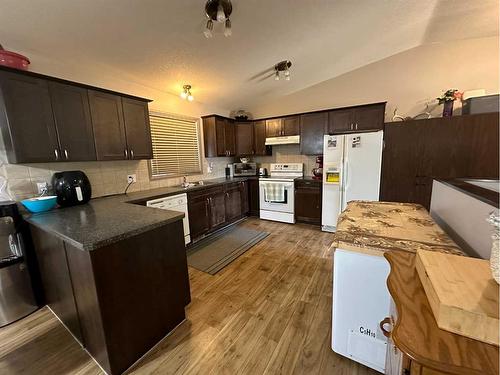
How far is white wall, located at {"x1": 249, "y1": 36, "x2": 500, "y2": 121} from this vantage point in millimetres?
2895

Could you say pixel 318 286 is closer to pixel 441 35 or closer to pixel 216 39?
pixel 216 39

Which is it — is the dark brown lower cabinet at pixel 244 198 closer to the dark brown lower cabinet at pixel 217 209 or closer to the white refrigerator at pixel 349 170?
the dark brown lower cabinet at pixel 217 209

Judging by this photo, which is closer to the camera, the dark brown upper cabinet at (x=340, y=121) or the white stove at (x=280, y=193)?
the dark brown upper cabinet at (x=340, y=121)

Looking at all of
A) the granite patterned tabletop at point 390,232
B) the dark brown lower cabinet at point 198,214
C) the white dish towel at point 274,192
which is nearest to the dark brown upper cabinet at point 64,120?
the dark brown lower cabinet at point 198,214

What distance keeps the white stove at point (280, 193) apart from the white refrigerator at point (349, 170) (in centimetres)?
64

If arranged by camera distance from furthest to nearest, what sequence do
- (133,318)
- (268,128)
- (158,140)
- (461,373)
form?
(268,128) → (158,140) → (133,318) → (461,373)

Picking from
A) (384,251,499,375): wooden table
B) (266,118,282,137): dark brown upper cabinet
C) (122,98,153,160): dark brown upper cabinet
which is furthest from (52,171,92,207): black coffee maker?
(266,118,282,137): dark brown upper cabinet

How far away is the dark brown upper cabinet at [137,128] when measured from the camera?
2551 millimetres

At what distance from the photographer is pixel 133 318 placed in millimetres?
1349

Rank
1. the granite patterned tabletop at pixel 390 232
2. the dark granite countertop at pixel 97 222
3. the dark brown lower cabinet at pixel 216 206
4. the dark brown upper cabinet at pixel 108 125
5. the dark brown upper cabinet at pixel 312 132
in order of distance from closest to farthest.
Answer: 1. the granite patterned tabletop at pixel 390 232
2. the dark granite countertop at pixel 97 222
3. the dark brown upper cabinet at pixel 108 125
4. the dark brown lower cabinet at pixel 216 206
5. the dark brown upper cabinet at pixel 312 132

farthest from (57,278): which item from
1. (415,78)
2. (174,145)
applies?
(415,78)

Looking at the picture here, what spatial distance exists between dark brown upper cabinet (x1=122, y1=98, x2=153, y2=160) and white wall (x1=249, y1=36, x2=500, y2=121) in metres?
2.99

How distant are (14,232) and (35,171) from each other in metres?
0.68

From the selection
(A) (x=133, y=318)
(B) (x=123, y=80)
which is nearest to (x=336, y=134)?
(B) (x=123, y=80)
